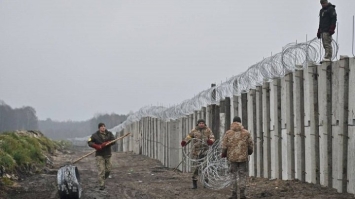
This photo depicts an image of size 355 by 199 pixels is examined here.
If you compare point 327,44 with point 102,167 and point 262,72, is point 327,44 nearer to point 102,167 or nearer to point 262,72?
point 262,72

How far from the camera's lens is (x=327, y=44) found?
12281 mm

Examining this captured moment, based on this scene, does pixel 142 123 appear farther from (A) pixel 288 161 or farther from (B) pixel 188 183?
(A) pixel 288 161

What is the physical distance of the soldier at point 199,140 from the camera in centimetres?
1547

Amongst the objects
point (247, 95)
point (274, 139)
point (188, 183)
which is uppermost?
point (247, 95)

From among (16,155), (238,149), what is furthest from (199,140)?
(16,155)

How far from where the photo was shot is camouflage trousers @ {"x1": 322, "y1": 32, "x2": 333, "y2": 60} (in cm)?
1210

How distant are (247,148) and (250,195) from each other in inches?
44.4

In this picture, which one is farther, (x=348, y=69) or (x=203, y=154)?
(x=203, y=154)

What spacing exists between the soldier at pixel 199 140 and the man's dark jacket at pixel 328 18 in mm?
4185

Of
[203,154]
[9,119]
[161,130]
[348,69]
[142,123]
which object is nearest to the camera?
[348,69]

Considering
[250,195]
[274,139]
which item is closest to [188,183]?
[274,139]

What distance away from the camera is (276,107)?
14602 mm

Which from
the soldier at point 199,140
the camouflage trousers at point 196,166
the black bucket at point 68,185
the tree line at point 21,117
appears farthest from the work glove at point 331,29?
the tree line at point 21,117

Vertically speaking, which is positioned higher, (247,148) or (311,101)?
(311,101)
